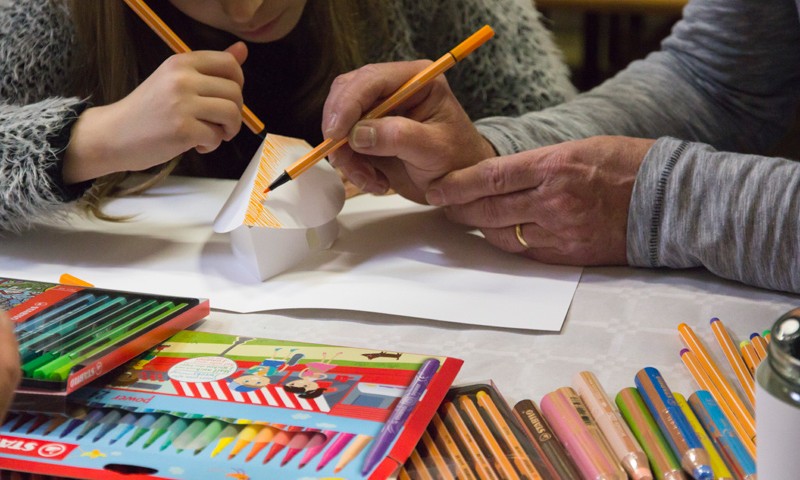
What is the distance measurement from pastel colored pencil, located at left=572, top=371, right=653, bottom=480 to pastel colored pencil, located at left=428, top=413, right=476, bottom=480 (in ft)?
0.27

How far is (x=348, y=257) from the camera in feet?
2.52

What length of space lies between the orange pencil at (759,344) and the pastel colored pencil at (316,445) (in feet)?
0.94

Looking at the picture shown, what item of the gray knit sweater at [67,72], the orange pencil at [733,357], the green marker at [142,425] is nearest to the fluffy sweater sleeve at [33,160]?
the gray knit sweater at [67,72]

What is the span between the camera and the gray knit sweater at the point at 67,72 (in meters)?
0.81

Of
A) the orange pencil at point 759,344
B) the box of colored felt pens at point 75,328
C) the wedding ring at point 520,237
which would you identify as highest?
the box of colored felt pens at point 75,328

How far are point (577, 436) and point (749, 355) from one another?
16cm

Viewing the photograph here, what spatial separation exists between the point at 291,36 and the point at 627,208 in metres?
0.61

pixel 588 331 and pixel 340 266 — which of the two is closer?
pixel 588 331

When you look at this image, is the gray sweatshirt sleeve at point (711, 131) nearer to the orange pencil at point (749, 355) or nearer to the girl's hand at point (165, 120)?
the orange pencil at point (749, 355)

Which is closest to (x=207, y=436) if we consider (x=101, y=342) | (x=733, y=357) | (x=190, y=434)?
(x=190, y=434)

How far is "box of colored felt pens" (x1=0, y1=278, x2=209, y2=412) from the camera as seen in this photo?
50 centimetres

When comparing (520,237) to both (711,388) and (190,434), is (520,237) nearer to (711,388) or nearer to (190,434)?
(711,388)

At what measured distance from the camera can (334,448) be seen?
0.45 meters

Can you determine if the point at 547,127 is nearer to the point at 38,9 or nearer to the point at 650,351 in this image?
the point at 650,351
